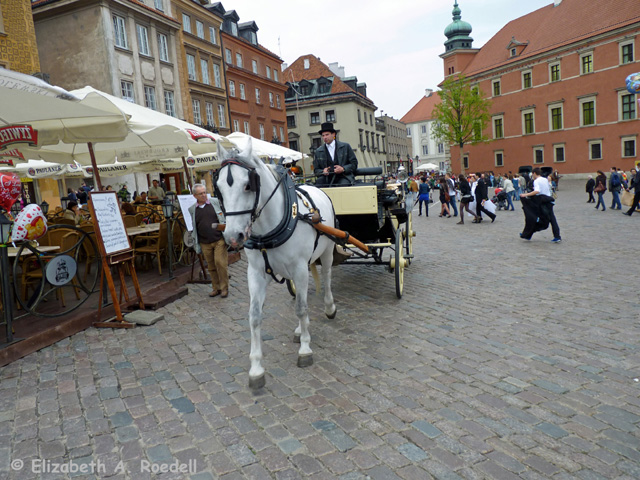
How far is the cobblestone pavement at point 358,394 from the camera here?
2885 millimetres

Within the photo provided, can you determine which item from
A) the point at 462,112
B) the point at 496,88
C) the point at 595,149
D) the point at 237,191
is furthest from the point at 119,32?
the point at 595,149

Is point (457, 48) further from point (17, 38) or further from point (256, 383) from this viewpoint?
point (256, 383)

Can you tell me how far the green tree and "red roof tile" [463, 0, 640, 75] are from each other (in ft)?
15.8

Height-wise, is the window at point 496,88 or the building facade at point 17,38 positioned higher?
the window at point 496,88

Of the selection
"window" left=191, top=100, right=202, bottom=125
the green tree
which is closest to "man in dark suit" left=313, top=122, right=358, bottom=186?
"window" left=191, top=100, right=202, bottom=125

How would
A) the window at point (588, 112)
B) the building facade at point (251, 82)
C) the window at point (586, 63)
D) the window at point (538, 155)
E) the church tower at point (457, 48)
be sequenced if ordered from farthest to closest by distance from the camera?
the church tower at point (457, 48), the window at point (538, 155), the window at point (588, 112), the window at point (586, 63), the building facade at point (251, 82)

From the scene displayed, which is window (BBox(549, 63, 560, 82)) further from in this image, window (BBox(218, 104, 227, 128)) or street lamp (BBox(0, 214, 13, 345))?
street lamp (BBox(0, 214, 13, 345))

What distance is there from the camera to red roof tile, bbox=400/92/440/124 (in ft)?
312

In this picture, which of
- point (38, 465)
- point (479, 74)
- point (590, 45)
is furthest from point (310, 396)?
point (479, 74)

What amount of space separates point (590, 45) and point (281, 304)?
4762 centimetres

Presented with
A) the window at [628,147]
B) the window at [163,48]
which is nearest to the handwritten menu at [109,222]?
the window at [163,48]

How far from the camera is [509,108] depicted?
50.4 m

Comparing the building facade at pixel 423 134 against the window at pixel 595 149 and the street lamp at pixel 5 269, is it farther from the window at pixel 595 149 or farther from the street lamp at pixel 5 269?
the street lamp at pixel 5 269

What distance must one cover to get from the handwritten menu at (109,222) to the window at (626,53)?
46836 mm
